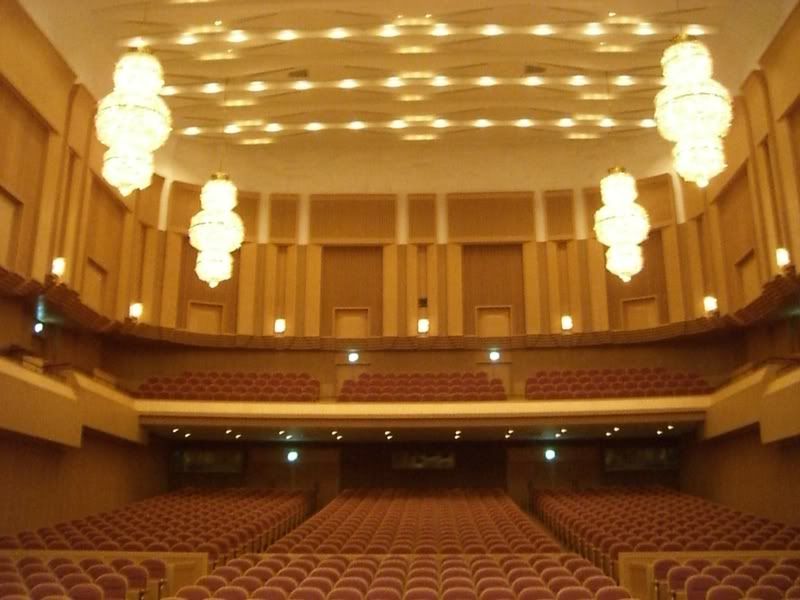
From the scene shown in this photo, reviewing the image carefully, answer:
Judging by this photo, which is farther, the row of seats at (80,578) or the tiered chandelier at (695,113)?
the tiered chandelier at (695,113)

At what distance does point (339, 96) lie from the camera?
48.7 ft

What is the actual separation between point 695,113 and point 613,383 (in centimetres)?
766

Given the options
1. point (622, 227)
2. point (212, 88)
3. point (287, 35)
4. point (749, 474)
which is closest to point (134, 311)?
point (212, 88)

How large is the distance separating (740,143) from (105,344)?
39.8 ft

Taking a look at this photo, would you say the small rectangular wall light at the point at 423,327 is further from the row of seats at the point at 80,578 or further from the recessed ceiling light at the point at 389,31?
the row of seats at the point at 80,578

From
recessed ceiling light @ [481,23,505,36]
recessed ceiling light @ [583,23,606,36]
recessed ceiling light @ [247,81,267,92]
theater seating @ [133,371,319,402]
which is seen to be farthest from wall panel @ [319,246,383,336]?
recessed ceiling light @ [583,23,606,36]

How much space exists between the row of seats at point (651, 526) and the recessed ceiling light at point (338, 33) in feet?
26.5

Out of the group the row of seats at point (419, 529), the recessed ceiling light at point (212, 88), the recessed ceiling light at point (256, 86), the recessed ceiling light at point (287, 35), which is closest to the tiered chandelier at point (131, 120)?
the recessed ceiling light at point (287, 35)

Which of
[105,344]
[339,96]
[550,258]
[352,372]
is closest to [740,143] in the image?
[550,258]

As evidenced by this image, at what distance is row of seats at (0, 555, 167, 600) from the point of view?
17.4ft

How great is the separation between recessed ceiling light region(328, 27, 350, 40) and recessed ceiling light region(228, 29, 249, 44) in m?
1.35

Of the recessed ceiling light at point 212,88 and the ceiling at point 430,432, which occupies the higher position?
the recessed ceiling light at point 212,88

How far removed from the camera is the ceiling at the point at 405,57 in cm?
1191

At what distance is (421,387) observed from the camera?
15.2 meters
